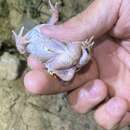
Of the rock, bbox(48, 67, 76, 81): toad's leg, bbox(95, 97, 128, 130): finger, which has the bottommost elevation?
the rock

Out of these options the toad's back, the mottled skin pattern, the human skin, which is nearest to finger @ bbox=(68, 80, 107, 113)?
the human skin

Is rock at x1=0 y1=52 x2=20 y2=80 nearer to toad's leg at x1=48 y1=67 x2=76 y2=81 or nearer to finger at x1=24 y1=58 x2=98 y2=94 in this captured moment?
finger at x1=24 y1=58 x2=98 y2=94

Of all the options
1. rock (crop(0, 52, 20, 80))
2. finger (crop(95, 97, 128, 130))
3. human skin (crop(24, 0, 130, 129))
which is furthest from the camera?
rock (crop(0, 52, 20, 80))

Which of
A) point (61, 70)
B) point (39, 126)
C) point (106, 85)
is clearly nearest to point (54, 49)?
point (61, 70)

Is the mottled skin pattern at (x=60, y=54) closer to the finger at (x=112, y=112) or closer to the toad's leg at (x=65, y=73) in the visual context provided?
the toad's leg at (x=65, y=73)

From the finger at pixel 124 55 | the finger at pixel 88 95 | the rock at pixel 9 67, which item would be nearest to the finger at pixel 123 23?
the finger at pixel 124 55

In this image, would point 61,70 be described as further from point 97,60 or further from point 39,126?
point 39,126
